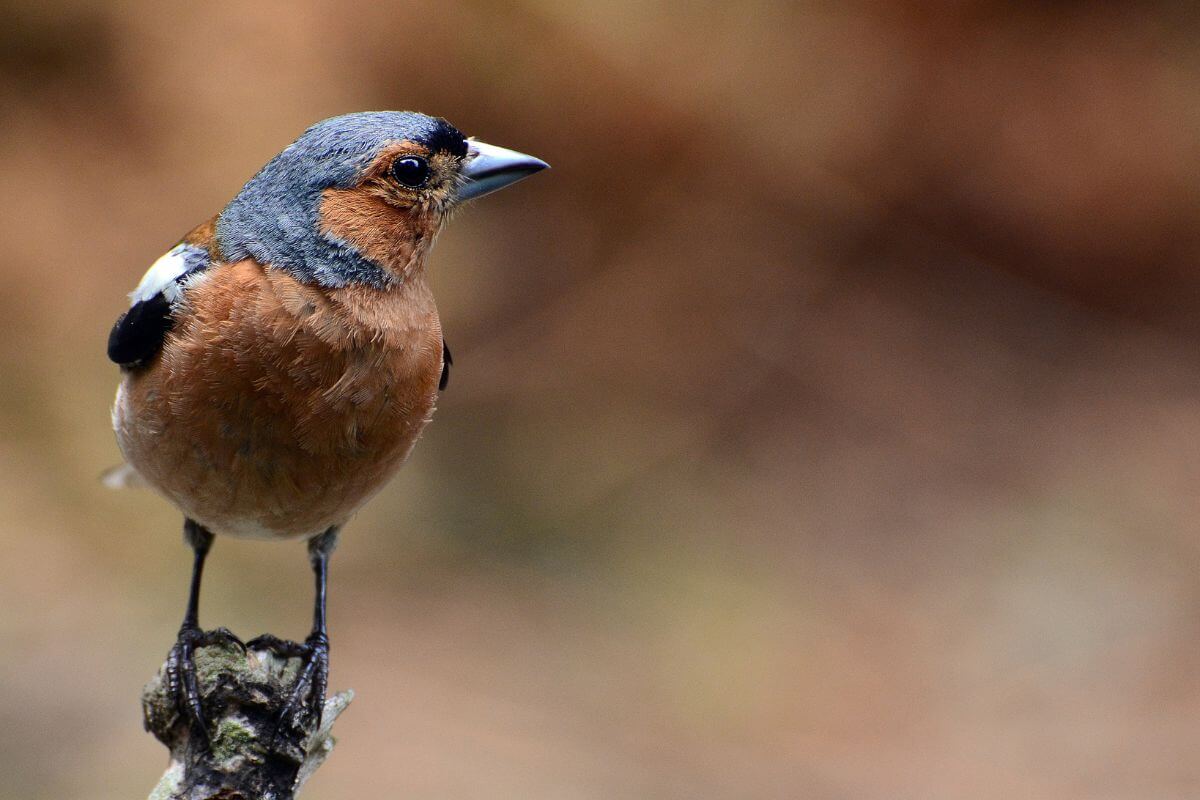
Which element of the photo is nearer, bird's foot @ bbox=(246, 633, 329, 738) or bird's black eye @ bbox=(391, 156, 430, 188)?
bird's foot @ bbox=(246, 633, 329, 738)

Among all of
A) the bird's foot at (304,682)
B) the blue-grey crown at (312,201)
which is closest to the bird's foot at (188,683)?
the bird's foot at (304,682)

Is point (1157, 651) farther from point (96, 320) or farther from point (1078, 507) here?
point (96, 320)

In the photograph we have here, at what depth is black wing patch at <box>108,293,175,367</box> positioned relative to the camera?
341cm

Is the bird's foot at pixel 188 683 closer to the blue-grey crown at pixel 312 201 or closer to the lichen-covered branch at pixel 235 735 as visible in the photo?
the lichen-covered branch at pixel 235 735

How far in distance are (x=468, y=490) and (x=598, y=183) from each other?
2.12 m

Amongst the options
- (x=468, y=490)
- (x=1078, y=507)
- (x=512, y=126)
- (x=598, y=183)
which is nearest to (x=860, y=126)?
(x=598, y=183)

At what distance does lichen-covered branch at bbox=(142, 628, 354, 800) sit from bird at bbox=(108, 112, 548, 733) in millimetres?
83

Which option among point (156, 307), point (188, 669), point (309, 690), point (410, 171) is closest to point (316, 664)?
point (309, 690)

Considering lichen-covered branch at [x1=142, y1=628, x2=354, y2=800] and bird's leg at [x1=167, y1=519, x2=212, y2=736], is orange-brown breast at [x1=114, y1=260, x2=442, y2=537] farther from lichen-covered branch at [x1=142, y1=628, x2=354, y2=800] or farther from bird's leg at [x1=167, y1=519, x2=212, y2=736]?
lichen-covered branch at [x1=142, y1=628, x2=354, y2=800]

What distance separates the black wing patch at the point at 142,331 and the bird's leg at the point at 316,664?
86 cm

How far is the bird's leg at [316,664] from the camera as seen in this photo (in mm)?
2898

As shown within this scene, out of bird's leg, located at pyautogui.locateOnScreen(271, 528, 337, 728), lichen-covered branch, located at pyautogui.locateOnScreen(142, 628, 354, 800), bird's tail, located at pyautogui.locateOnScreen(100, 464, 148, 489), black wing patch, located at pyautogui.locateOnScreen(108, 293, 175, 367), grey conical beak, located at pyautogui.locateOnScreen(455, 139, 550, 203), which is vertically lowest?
lichen-covered branch, located at pyautogui.locateOnScreen(142, 628, 354, 800)

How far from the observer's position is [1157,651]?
720 centimetres

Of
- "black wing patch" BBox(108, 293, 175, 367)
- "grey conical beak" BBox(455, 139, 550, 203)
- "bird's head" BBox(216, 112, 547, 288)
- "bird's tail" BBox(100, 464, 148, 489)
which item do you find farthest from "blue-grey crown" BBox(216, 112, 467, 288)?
"bird's tail" BBox(100, 464, 148, 489)
